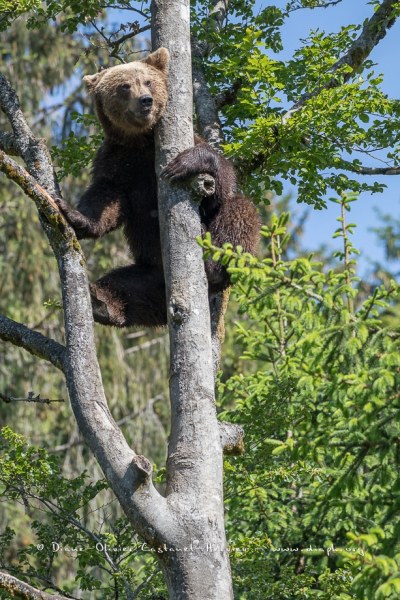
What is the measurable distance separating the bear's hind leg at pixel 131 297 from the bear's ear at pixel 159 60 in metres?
1.50

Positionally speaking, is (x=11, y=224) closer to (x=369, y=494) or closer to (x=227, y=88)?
(x=227, y=88)

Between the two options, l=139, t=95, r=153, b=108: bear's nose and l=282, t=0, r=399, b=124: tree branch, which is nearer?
l=139, t=95, r=153, b=108: bear's nose

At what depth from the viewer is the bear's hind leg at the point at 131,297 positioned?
6742mm

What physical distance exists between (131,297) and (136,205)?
69 cm

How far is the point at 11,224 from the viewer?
55.0 feet

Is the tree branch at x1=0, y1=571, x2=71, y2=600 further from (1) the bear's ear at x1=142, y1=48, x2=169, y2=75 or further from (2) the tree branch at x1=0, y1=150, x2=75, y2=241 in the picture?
(1) the bear's ear at x1=142, y1=48, x2=169, y2=75

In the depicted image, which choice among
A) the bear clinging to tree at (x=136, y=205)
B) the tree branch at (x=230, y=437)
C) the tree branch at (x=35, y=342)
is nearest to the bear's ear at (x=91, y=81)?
the bear clinging to tree at (x=136, y=205)

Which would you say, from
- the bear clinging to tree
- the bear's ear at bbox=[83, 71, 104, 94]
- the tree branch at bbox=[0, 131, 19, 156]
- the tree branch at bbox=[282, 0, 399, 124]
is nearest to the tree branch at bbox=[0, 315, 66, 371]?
the tree branch at bbox=[0, 131, 19, 156]

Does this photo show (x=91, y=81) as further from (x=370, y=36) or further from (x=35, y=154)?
(x=35, y=154)

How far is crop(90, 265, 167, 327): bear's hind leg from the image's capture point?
6742mm

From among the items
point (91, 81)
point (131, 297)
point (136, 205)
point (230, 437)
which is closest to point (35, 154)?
point (136, 205)

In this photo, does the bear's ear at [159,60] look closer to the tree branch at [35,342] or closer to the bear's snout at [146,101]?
the bear's snout at [146,101]

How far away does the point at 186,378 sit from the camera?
4.54 m

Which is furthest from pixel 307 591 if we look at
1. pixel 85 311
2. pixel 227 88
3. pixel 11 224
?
pixel 11 224
